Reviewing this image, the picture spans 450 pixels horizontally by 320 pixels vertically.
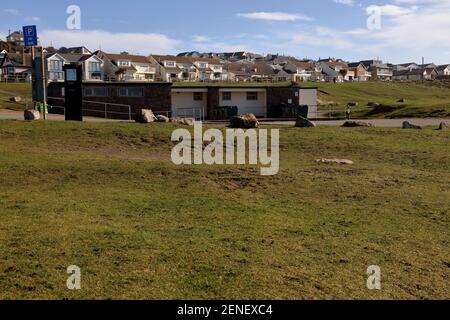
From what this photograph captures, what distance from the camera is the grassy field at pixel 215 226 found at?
6.41 meters

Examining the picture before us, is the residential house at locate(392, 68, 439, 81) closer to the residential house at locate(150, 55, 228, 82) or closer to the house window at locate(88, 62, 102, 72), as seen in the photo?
the residential house at locate(150, 55, 228, 82)

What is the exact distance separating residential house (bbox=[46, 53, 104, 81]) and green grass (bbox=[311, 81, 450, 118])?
39.8 m

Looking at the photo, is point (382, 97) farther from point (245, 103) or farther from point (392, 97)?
point (245, 103)

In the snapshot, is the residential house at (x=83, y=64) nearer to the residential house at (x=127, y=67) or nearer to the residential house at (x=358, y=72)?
the residential house at (x=127, y=67)

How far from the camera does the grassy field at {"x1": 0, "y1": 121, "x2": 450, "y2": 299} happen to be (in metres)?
6.41

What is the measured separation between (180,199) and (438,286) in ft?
19.5

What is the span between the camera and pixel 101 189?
39.4ft

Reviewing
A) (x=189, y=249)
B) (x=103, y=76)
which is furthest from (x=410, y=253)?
(x=103, y=76)

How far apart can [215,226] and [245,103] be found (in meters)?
41.5

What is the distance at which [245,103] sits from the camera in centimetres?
5006

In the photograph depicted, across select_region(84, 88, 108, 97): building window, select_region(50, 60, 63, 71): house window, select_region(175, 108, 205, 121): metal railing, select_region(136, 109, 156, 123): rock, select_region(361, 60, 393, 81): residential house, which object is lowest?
select_region(175, 108, 205, 121): metal railing

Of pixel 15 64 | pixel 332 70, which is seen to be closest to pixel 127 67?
pixel 15 64

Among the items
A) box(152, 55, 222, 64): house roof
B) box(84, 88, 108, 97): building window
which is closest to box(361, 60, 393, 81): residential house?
box(152, 55, 222, 64): house roof
